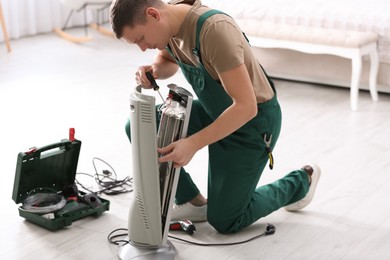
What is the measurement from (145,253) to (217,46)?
0.71 m

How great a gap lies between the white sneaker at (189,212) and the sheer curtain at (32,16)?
3.62 m

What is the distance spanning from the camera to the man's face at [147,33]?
6.95 feet

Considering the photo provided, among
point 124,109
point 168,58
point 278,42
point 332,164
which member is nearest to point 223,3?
point 278,42

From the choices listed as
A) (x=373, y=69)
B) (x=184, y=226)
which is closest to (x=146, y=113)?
(x=184, y=226)

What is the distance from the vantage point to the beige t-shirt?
83.9 inches

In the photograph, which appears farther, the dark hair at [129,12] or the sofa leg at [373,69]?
the sofa leg at [373,69]

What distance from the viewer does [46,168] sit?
8.69 ft

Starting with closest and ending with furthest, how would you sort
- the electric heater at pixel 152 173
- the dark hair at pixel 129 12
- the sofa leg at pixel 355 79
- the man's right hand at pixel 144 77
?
the dark hair at pixel 129 12 < the electric heater at pixel 152 173 < the man's right hand at pixel 144 77 < the sofa leg at pixel 355 79

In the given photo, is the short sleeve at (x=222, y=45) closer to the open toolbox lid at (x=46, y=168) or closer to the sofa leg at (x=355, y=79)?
the open toolbox lid at (x=46, y=168)

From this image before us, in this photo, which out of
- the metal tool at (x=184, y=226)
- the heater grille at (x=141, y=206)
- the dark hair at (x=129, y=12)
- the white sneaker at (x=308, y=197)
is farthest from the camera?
the white sneaker at (x=308, y=197)

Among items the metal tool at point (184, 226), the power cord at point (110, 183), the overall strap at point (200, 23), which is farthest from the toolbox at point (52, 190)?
the overall strap at point (200, 23)

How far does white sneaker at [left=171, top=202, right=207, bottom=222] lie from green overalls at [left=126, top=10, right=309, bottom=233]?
94 millimetres

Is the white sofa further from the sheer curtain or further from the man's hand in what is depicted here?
the man's hand

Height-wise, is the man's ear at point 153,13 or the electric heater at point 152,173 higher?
the man's ear at point 153,13
